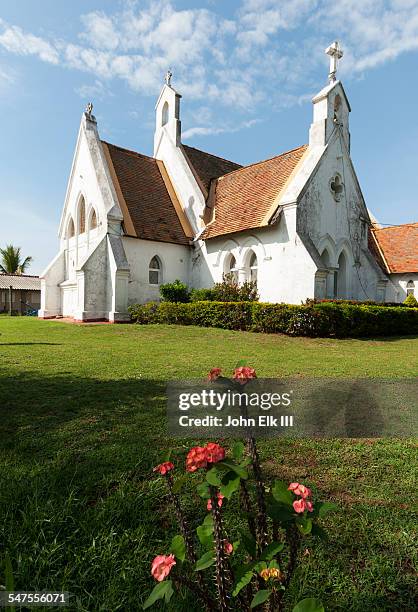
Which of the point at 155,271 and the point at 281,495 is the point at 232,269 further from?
the point at 281,495

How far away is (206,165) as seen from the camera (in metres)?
24.0

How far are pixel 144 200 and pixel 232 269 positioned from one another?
6.40m

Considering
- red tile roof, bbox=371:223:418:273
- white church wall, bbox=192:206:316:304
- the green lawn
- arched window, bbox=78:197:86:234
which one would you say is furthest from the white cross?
the green lawn

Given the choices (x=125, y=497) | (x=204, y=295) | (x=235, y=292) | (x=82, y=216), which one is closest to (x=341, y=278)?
(x=235, y=292)

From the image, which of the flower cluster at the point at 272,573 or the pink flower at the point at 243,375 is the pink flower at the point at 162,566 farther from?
the pink flower at the point at 243,375

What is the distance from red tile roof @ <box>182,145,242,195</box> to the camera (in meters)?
22.6

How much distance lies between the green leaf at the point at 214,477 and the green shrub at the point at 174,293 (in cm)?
1759

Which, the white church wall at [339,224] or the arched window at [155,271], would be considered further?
the arched window at [155,271]

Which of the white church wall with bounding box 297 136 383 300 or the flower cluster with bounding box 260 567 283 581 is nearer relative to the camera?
the flower cluster with bounding box 260 567 283 581

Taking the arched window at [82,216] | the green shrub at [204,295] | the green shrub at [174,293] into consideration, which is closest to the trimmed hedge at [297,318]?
the green shrub at [174,293]

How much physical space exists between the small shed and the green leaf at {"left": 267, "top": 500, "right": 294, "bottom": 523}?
45.6m

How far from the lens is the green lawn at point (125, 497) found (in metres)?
1.98

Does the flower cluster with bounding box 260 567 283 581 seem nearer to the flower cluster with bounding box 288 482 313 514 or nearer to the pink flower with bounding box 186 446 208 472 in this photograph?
the flower cluster with bounding box 288 482 313 514

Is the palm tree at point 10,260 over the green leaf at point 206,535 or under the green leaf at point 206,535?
over
